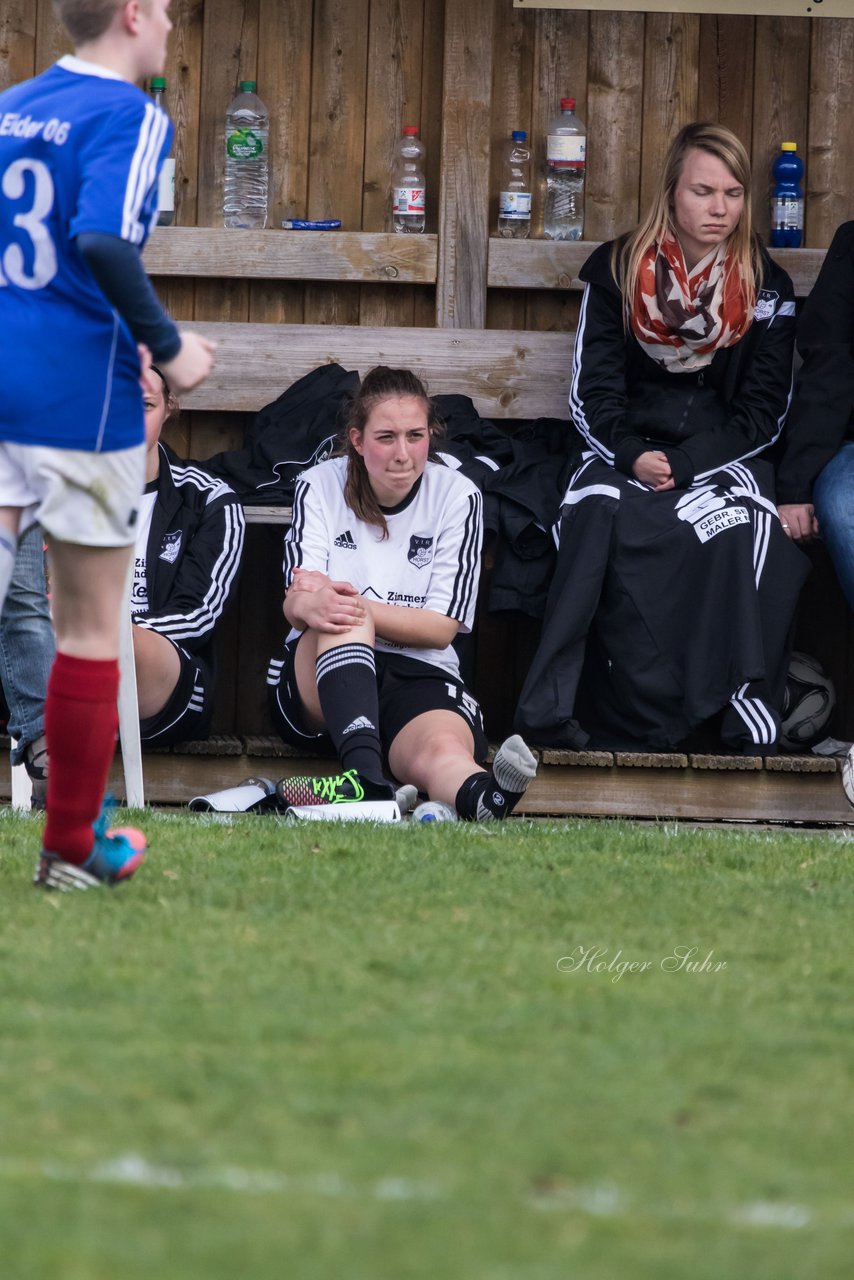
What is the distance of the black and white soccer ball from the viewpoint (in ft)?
16.3

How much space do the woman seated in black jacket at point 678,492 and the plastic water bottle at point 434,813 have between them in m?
0.56

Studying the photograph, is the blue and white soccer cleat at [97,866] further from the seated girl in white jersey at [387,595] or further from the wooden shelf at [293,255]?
the wooden shelf at [293,255]

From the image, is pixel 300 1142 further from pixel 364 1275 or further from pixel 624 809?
pixel 624 809

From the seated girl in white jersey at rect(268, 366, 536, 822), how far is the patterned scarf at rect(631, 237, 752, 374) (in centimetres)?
77

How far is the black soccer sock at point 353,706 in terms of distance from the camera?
4105mm

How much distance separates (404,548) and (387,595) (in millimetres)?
140


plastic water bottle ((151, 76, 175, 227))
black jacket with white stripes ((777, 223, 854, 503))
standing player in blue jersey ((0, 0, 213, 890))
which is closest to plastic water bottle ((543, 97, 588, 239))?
black jacket with white stripes ((777, 223, 854, 503))

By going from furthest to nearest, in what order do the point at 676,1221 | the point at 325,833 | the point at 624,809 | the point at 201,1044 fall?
1. the point at 624,809
2. the point at 325,833
3. the point at 201,1044
4. the point at 676,1221

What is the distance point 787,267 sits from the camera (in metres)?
5.51

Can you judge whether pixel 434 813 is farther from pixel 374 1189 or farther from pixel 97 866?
pixel 374 1189

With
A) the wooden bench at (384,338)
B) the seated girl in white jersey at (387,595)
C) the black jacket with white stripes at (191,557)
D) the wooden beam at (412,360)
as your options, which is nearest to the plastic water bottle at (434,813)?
the seated girl in white jersey at (387,595)

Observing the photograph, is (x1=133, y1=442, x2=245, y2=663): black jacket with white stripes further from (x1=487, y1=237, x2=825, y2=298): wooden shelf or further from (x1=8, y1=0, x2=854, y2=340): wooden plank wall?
(x1=487, y1=237, x2=825, y2=298): wooden shelf

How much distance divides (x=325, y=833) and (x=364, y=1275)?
2.31 meters

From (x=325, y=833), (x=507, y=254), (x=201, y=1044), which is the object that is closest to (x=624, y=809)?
(x=325, y=833)
